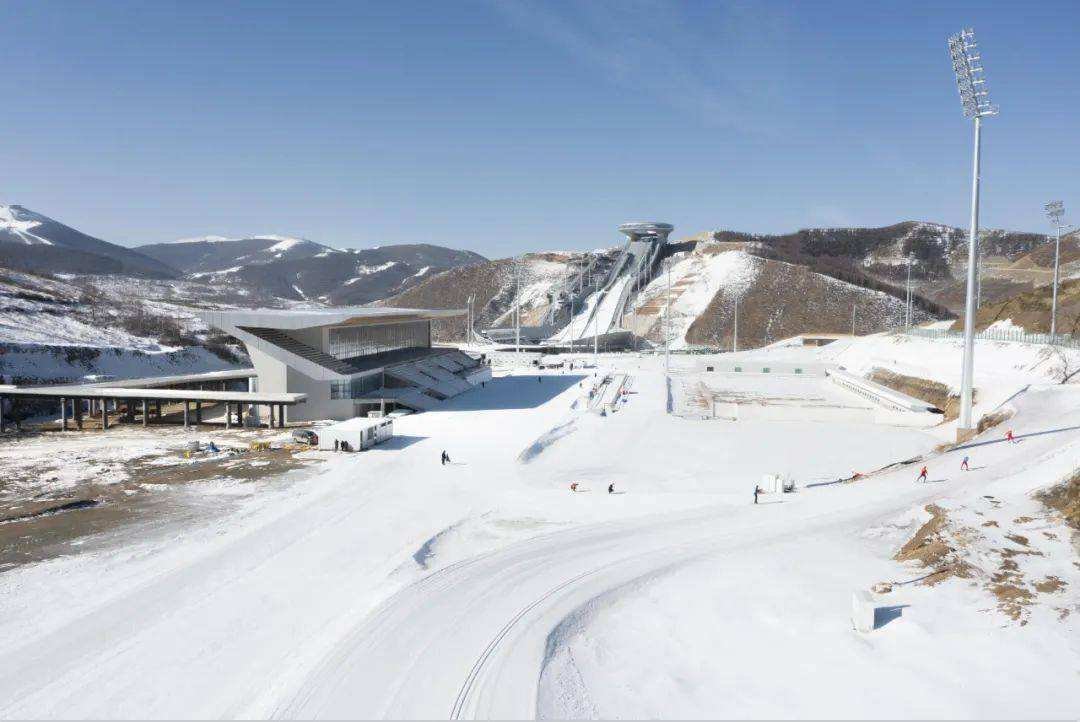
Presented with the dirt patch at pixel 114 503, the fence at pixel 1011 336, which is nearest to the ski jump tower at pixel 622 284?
the fence at pixel 1011 336

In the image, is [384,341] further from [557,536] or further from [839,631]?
[839,631]

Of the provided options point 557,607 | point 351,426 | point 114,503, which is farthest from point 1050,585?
point 351,426

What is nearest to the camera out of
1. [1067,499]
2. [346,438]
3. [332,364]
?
[1067,499]

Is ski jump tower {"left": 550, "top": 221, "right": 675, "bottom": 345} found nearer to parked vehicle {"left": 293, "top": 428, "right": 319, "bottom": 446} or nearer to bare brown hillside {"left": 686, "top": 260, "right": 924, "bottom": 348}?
bare brown hillside {"left": 686, "top": 260, "right": 924, "bottom": 348}

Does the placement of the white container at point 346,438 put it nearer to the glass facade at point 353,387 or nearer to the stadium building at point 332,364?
the stadium building at point 332,364

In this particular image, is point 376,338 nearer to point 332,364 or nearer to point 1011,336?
point 332,364

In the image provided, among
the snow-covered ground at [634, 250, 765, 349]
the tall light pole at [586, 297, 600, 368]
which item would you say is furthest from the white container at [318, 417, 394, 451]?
the snow-covered ground at [634, 250, 765, 349]
